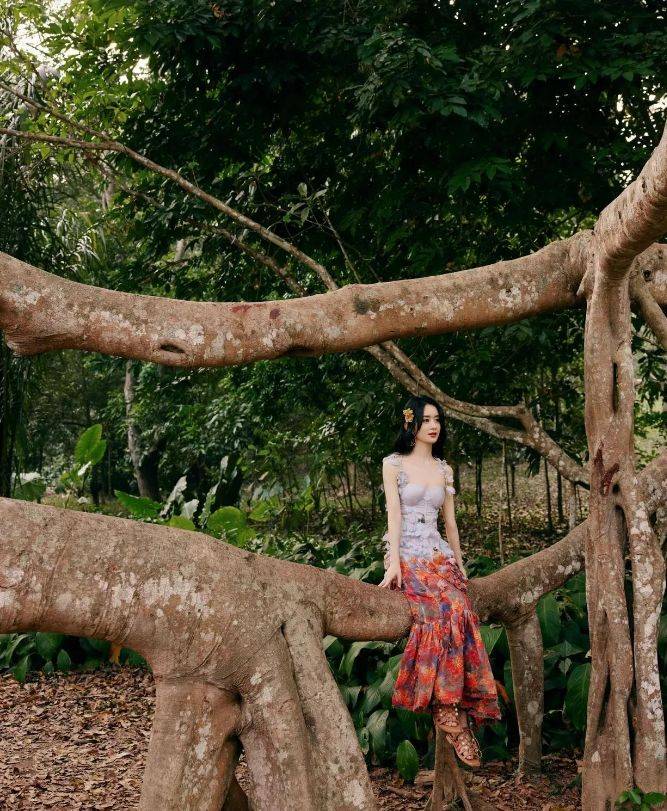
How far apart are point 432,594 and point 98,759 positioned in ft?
9.57

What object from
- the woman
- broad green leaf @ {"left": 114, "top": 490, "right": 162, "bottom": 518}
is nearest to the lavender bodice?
the woman

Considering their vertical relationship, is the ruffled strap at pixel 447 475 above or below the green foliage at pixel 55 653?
above

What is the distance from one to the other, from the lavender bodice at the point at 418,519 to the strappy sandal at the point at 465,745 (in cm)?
80

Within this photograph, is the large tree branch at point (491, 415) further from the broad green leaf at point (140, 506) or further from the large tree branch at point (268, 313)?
the broad green leaf at point (140, 506)

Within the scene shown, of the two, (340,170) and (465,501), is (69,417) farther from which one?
(340,170)

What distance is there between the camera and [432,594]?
394 centimetres

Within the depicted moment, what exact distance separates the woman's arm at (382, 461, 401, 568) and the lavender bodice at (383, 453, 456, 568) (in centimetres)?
3

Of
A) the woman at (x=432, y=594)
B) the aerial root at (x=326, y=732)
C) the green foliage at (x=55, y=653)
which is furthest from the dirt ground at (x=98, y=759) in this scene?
the aerial root at (x=326, y=732)

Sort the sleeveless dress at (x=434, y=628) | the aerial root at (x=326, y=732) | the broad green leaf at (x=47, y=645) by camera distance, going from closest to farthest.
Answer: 1. the aerial root at (x=326, y=732)
2. the sleeveless dress at (x=434, y=628)
3. the broad green leaf at (x=47, y=645)

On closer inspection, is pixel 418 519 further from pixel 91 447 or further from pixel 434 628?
pixel 91 447

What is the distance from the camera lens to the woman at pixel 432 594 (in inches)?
152

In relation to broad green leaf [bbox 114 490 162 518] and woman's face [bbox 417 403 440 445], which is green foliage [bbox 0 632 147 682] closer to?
broad green leaf [bbox 114 490 162 518]

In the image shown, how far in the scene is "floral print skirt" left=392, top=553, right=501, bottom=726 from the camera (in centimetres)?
385

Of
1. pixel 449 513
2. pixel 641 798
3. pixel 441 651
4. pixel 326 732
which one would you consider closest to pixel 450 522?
pixel 449 513
